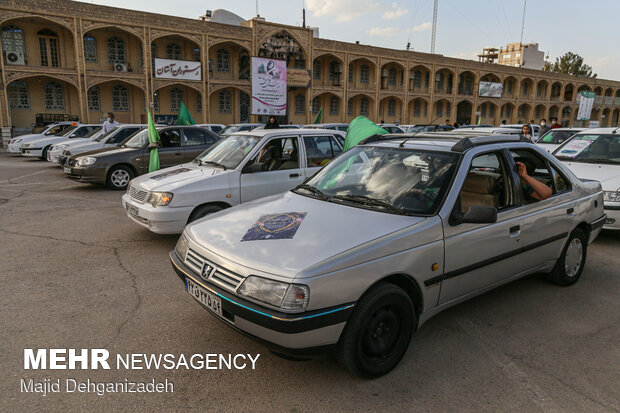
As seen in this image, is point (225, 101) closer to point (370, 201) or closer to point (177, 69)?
point (177, 69)

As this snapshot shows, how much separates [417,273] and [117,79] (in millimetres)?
29368

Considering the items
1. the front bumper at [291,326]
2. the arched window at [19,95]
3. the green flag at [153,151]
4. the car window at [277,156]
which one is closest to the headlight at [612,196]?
the car window at [277,156]

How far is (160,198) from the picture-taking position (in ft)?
17.8

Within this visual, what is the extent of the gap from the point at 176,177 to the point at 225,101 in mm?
29283

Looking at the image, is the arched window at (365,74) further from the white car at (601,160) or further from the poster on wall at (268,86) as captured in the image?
the white car at (601,160)

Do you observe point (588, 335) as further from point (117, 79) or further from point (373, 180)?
point (117, 79)

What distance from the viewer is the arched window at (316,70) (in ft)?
121

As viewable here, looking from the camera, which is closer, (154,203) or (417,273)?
(417,273)

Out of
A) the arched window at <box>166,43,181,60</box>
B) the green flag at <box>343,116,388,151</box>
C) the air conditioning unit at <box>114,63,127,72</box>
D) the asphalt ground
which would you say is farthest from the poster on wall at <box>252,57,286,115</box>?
the asphalt ground

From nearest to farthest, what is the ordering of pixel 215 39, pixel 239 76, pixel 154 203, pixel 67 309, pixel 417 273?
1. pixel 417 273
2. pixel 67 309
3. pixel 154 203
4. pixel 215 39
5. pixel 239 76

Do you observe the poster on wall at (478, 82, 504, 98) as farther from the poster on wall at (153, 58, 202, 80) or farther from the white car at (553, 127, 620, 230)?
the white car at (553, 127, 620, 230)

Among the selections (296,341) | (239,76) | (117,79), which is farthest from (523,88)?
(296,341)

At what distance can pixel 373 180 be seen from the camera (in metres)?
3.56

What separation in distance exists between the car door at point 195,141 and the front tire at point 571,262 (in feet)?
26.5
